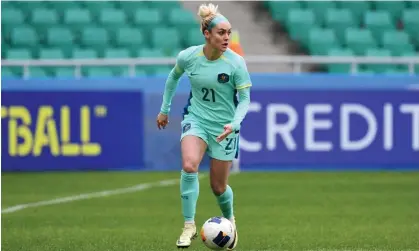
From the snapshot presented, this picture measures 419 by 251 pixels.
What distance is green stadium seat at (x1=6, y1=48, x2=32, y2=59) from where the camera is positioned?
65.1 ft

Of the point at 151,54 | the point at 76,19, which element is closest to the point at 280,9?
the point at 151,54

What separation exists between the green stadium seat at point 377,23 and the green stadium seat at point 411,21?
0.99ft

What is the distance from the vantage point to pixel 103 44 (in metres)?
20.6

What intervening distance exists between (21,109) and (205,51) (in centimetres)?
887

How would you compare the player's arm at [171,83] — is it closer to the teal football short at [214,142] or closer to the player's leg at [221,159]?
the teal football short at [214,142]

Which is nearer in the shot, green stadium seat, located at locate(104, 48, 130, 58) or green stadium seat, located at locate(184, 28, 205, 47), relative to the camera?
green stadium seat, located at locate(104, 48, 130, 58)

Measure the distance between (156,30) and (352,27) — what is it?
14.3ft

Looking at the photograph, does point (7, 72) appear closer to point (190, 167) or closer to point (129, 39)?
point (129, 39)

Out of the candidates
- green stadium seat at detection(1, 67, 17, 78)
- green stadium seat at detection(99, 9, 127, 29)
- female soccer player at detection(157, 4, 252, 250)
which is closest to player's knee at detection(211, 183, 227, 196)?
female soccer player at detection(157, 4, 252, 250)

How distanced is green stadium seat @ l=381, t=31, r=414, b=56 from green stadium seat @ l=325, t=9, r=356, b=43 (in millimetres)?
848

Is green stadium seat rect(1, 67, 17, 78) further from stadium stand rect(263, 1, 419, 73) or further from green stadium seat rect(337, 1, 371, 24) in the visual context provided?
green stadium seat rect(337, 1, 371, 24)

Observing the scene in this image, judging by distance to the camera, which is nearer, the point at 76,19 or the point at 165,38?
the point at 76,19

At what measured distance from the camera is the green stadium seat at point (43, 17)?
2058 centimetres

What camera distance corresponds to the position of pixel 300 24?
72.4 feet
